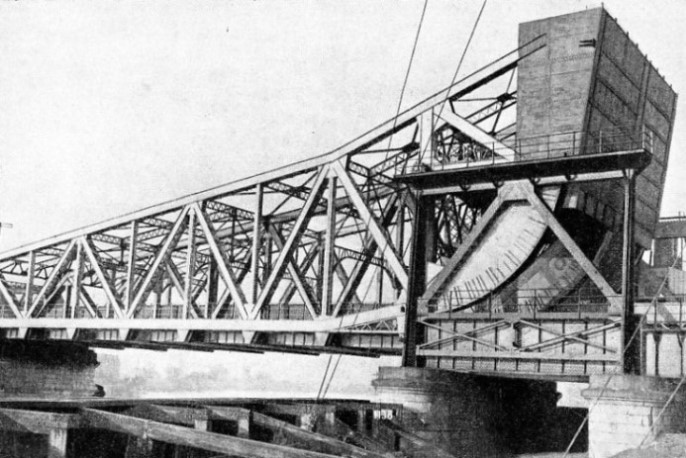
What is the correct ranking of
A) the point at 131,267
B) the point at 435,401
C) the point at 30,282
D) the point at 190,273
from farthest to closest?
1. the point at 30,282
2. the point at 131,267
3. the point at 190,273
4. the point at 435,401

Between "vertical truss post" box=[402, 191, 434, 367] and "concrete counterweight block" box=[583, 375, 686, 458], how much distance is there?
22.0 ft

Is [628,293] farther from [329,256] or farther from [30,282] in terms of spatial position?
[30,282]

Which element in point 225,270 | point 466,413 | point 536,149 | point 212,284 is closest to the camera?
point 466,413

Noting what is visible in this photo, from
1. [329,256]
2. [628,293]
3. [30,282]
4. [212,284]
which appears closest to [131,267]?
[212,284]

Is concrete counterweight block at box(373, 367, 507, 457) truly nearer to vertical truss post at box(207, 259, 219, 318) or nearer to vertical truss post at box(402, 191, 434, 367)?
vertical truss post at box(402, 191, 434, 367)

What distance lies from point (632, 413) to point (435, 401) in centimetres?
596

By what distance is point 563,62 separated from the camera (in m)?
24.6

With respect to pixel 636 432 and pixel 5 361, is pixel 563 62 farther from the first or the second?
pixel 5 361

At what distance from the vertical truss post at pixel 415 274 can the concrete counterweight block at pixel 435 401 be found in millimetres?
1337

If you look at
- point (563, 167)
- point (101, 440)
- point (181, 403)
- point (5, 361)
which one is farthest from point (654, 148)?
point (5, 361)

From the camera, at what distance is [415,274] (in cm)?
2467

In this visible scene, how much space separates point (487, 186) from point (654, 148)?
10.5 metres

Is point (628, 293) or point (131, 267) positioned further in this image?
point (131, 267)

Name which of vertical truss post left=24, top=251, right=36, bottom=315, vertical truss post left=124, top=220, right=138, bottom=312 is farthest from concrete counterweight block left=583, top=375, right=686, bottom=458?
vertical truss post left=24, top=251, right=36, bottom=315
